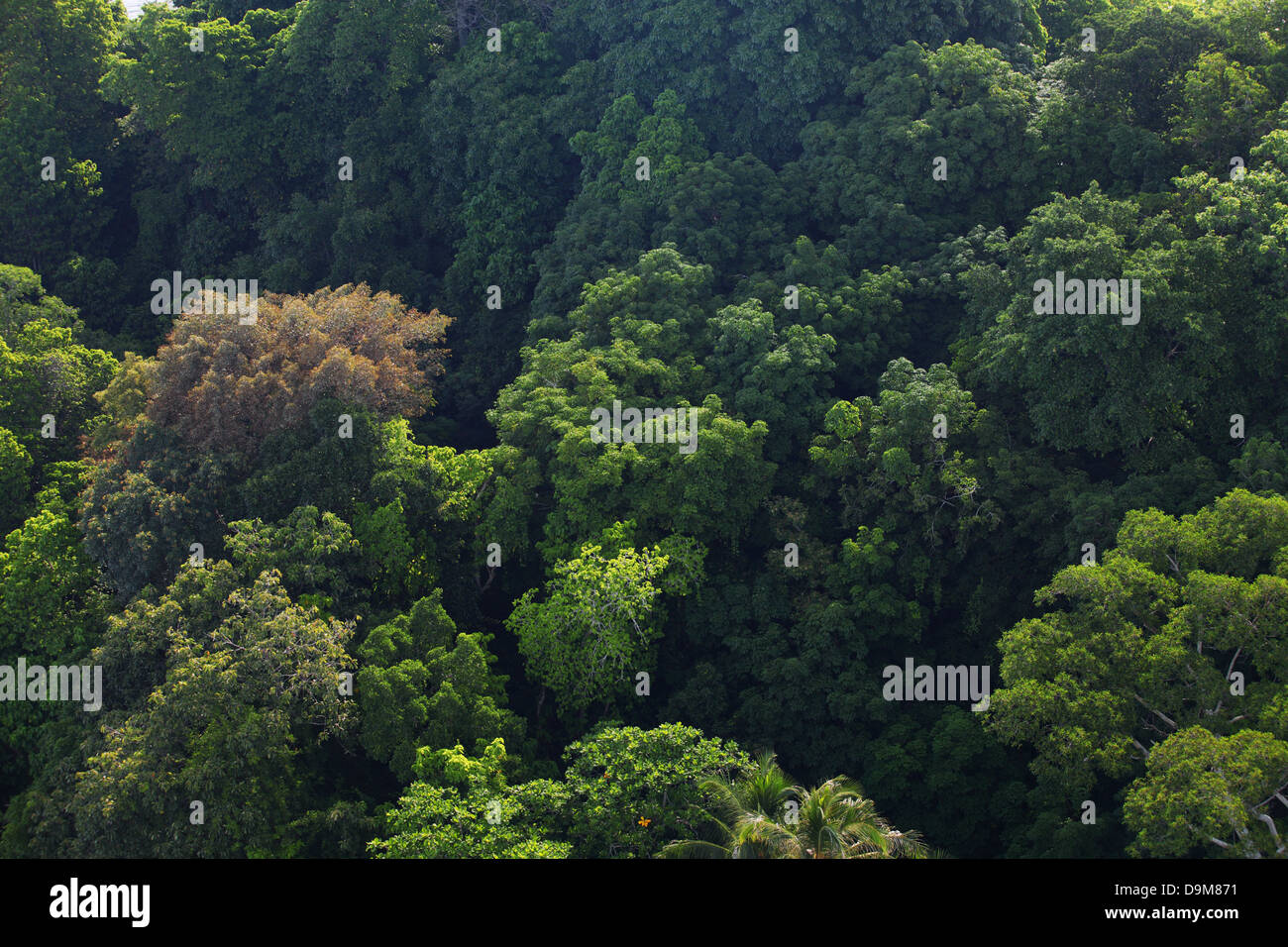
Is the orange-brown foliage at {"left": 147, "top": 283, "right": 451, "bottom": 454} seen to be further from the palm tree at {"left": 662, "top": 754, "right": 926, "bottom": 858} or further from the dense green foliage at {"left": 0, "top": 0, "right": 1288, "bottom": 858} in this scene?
the palm tree at {"left": 662, "top": 754, "right": 926, "bottom": 858}

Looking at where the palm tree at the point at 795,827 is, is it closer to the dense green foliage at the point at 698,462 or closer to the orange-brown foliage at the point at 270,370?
the dense green foliage at the point at 698,462

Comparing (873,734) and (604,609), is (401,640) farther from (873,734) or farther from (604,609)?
(873,734)

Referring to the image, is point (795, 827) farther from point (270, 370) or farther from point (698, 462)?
point (270, 370)

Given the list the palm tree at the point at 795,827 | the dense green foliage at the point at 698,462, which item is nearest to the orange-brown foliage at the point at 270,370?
the dense green foliage at the point at 698,462

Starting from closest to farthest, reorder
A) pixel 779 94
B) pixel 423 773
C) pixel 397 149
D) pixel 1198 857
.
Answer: pixel 1198 857, pixel 423 773, pixel 779 94, pixel 397 149

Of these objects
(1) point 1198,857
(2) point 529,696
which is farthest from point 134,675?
(1) point 1198,857

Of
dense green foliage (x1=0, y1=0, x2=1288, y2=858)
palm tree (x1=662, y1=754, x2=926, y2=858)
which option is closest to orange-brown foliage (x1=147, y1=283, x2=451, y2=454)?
dense green foliage (x1=0, y1=0, x2=1288, y2=858)
